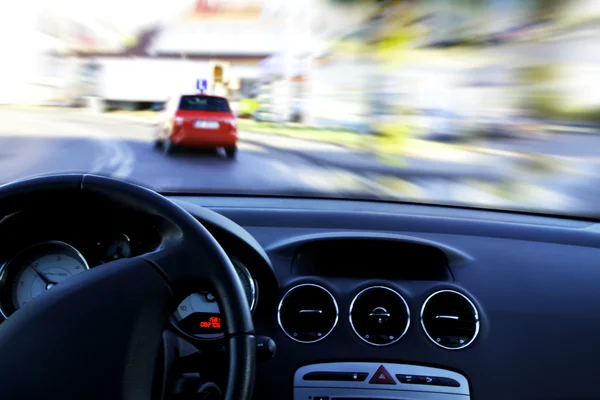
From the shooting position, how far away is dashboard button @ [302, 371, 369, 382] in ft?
8.42

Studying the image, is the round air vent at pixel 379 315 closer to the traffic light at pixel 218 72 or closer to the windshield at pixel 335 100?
the windshield at pixel 335 100

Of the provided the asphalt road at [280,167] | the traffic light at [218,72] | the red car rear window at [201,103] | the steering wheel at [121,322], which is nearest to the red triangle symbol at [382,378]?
the steering wheel at [121,322]

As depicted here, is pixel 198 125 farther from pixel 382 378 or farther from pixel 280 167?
pixel 382 378

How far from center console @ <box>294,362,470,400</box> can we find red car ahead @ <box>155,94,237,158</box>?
2086 mm

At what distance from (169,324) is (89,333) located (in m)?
0.26

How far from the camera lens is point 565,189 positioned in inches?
145

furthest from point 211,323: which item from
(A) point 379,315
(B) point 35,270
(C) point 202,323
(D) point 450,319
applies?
(D) point 450,319

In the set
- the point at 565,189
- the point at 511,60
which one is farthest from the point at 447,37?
the point at 565,189

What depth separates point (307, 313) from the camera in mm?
2693

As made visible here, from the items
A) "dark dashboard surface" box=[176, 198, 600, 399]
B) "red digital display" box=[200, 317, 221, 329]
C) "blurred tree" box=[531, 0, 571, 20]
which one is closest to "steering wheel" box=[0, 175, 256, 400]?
"red digital display" box=[200, 317, 221, 329]

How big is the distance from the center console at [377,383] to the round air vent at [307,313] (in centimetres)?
13

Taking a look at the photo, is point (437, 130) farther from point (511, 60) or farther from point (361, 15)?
point (361, 15)

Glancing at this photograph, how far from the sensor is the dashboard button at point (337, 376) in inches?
101

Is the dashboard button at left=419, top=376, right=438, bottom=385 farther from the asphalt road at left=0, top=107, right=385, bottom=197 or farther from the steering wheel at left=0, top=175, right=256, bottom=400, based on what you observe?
the asphalt road at left=0, top=107, right=385, bottom=197
